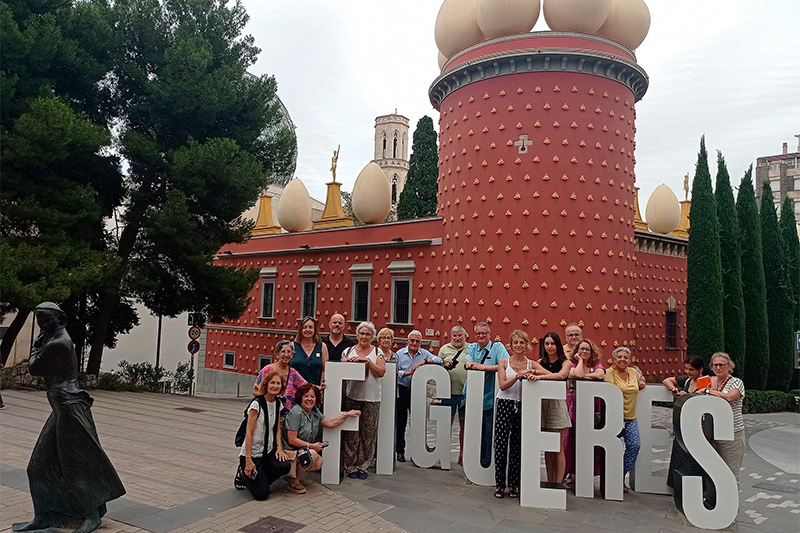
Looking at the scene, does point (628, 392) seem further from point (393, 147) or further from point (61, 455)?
point (393, 147)

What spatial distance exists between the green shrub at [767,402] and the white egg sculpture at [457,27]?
13.8m

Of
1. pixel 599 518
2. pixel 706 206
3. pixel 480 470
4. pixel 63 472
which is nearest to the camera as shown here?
pixel 63 472

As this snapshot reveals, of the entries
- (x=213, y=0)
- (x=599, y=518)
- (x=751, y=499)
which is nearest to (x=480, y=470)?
(x=599, y=518)

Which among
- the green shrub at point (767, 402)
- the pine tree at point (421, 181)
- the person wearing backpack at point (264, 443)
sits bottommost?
the green shrub at point (767, 402)

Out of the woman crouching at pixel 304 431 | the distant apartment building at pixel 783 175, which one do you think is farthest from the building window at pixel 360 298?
the distant apartment building at pixel 783 175

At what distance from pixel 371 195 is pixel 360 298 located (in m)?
3.82

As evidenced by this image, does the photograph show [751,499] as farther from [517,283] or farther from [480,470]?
[517,283]

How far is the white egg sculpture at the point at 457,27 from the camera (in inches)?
707

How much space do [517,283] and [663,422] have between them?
507 cm

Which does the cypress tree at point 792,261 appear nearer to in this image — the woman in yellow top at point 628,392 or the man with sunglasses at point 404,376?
the woman in yellow top at point 628,392

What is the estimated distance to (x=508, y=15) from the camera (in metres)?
16.7

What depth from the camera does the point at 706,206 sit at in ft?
60.4

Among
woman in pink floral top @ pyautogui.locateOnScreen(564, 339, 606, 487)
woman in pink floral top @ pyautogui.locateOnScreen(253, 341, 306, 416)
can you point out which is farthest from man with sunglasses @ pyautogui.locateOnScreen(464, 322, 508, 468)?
woman in pink floral top @ pyautogui.locateOnScreen(253, 341, 306, 416)

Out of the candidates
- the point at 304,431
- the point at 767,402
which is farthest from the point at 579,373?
the point at 767,402
